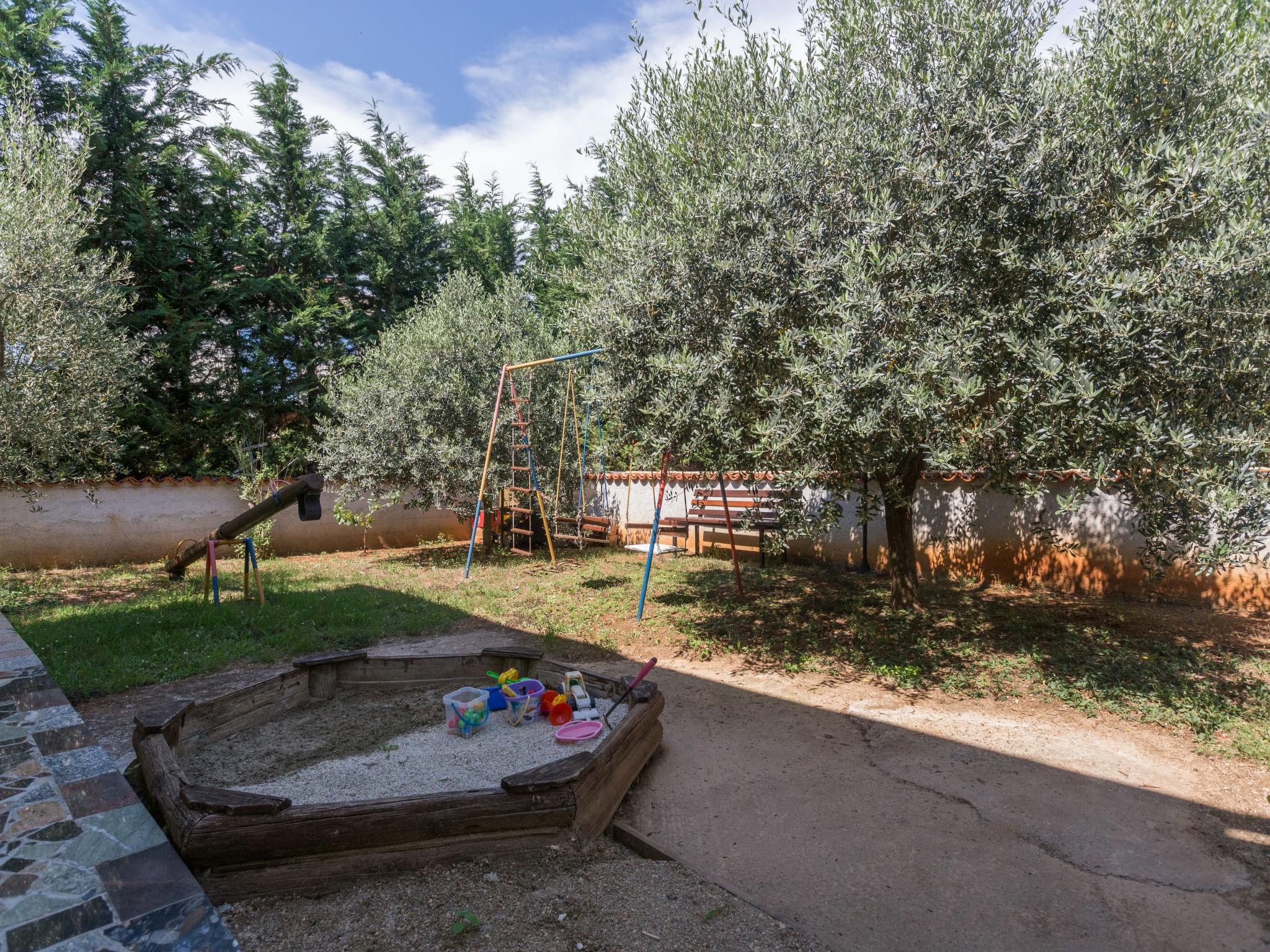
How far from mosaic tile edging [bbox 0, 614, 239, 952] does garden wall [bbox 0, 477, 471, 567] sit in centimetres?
956

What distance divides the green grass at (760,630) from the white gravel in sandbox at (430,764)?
2.28m

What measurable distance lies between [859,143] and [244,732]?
19.8 feet

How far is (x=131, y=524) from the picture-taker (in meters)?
11.1

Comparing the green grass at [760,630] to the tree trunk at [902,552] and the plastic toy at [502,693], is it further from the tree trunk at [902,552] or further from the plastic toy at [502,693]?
the plastic toy at [502,693]

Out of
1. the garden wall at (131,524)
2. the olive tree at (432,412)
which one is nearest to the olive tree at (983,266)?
the olive tree at (432,412)

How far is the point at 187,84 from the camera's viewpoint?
50.1 ft

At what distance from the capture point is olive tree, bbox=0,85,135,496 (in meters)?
7.45

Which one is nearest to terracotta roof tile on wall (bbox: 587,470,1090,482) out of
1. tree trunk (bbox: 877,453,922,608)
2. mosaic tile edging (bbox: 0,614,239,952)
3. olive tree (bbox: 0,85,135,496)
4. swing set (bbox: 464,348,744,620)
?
swing set (bbox: 464,348,744,620)

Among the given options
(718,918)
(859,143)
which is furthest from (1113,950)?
(859,143)

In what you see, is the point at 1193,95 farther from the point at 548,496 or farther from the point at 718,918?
the point at 548,496

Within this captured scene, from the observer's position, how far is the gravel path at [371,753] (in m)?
3.30

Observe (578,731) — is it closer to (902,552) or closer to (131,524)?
(902,552)

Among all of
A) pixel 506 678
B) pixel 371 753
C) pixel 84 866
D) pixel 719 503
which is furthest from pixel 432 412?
pixel 84 866

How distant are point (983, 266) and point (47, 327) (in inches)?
403
